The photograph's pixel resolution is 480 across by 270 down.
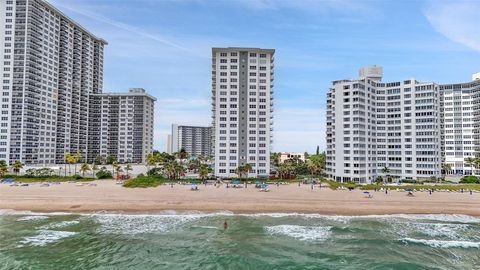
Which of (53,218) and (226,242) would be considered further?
(53,218)

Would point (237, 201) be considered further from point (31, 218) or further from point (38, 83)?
point (38, 83)

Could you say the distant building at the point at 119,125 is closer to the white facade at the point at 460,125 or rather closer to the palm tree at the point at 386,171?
the palm tree at the point at 386,171

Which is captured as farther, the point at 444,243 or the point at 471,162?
the point at 471,162

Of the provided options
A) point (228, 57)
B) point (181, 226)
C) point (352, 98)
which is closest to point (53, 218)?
point (181, 226)

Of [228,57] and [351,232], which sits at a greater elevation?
[228,57]

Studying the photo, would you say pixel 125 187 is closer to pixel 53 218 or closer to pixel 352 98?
pixel 53 218

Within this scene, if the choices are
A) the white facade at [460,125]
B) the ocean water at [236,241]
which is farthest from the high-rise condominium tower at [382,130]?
the ocean water at [236,241]

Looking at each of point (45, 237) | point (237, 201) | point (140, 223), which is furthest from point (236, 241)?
point (45, 237)
